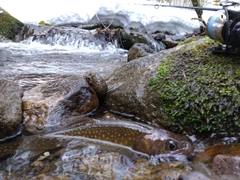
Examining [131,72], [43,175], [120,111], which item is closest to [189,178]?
[43,175]

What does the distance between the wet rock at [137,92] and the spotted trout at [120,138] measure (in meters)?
0.42

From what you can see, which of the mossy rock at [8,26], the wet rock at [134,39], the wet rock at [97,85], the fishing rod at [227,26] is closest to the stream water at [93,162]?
the wet rock at [97,85]

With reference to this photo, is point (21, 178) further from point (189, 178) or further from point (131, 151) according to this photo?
point (189, 178)

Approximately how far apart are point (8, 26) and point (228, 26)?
998 cm

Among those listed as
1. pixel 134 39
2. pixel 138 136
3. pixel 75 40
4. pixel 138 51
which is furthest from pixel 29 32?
pixel 138 136

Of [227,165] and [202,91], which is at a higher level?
[202,91]

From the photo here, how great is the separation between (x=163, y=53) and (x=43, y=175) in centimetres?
258

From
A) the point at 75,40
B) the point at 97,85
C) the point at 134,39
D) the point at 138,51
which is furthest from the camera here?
the point at 75,40

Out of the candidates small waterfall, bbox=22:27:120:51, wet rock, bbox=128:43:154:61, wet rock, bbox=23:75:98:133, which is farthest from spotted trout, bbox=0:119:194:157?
small waterfall, bbox=22:27:120:51

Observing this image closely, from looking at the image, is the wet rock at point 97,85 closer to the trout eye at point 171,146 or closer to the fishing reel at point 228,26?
the trout eye at point 171,146

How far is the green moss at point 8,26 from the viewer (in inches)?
428

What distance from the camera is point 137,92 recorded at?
379 centimetres

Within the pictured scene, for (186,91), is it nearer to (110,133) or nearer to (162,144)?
(162,144)

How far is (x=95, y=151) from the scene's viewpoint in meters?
3.03
